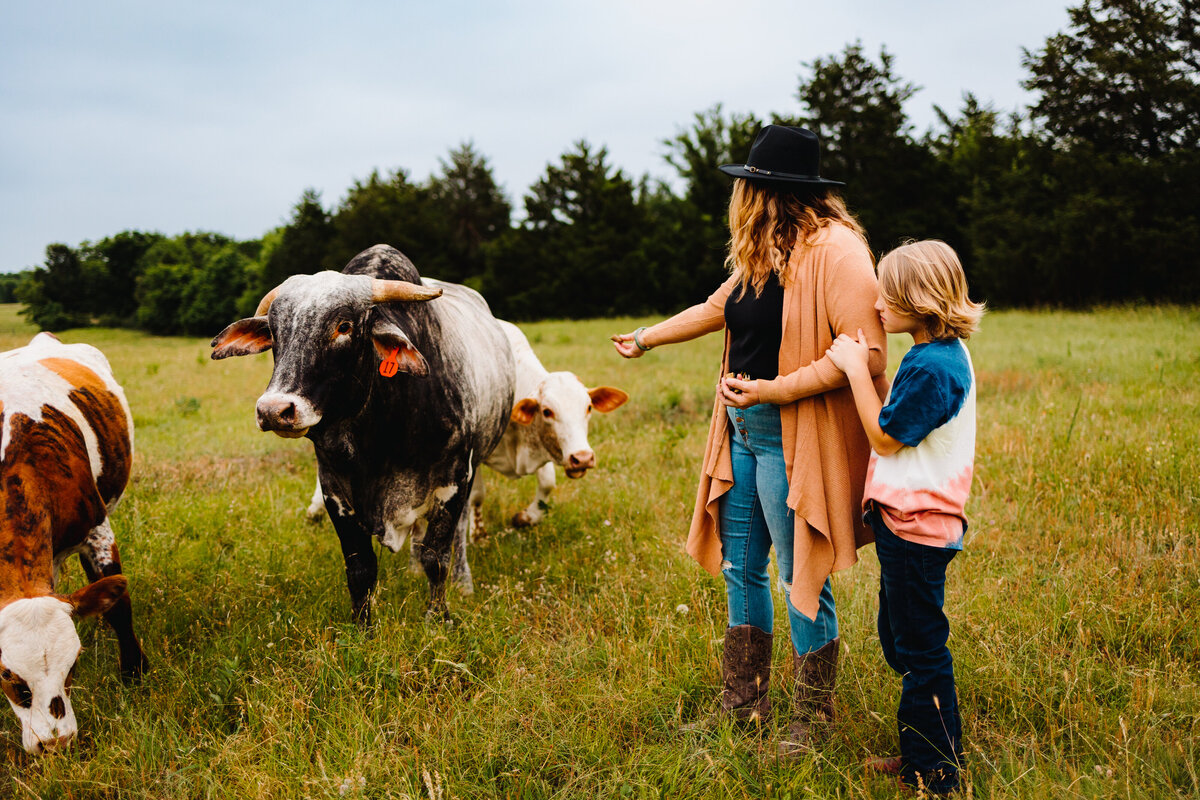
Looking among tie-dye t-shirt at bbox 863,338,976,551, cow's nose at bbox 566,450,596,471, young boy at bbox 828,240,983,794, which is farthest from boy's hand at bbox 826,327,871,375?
cow's nose at bbox 566,450,596,471

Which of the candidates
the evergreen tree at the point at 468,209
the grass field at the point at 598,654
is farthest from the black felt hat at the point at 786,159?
the evergreen tree at the point at 468,209

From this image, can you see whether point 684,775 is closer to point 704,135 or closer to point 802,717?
point 802,717

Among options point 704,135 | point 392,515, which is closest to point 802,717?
point 392,515

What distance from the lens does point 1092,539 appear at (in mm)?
4543

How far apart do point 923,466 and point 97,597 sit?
329cm

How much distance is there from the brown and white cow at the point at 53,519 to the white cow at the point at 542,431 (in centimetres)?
143

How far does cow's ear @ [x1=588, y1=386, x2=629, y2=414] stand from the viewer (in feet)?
18.8

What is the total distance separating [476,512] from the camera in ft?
19.8

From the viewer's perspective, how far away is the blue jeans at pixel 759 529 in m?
2.89

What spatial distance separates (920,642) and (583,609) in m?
2.07

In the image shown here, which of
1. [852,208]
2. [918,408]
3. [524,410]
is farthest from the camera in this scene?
[852,208]

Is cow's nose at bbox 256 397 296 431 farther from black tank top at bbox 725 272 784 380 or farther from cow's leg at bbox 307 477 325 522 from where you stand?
cow's leg at bbox 307 477 325 522

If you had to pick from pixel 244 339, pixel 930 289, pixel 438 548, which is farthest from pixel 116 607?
pixel 930 289

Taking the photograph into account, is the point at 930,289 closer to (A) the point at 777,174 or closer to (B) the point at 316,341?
(A) the point at 777,174
